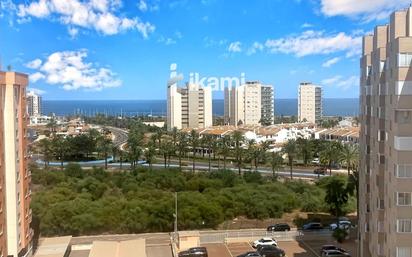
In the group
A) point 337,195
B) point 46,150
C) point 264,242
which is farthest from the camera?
point 46,150

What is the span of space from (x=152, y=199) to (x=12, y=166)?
45.0 feet

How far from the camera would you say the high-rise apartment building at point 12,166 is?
16922 millimetres

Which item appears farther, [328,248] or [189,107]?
[189,107]

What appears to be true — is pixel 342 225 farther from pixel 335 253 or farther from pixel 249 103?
pixel 249 103

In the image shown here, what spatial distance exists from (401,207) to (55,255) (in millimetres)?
13941

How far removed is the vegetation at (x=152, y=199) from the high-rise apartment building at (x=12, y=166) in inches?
321

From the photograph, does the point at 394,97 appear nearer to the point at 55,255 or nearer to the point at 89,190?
the point at 55,255

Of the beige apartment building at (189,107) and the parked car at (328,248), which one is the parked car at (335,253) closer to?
the parked car at (328,248)

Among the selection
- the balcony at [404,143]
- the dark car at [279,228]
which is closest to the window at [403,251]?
the balcony at [404,143]

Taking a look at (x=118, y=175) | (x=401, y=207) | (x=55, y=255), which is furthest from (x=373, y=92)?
(x=118, y=175)

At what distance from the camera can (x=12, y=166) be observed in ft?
58.0

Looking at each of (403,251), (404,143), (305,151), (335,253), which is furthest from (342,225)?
(305,151)

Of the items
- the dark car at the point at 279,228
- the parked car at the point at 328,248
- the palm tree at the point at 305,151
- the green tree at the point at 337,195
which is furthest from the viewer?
the palm tree at the point at 305,151

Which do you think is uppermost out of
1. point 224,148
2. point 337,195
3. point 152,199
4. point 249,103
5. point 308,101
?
point 308,101
